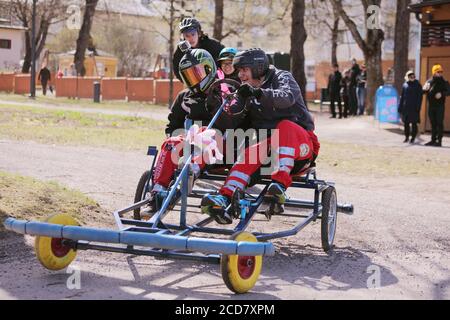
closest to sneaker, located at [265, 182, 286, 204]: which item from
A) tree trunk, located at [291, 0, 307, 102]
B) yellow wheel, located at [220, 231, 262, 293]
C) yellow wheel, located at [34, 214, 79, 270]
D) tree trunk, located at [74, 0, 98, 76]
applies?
yellow wheel, located at [220, 231, 262, 293]

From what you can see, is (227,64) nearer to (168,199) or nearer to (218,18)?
(168,199)

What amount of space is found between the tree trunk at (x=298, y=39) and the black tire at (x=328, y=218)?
18.6 meters

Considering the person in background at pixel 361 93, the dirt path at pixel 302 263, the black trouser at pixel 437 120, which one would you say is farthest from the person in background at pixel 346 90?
the dirt path at pixel 302 263

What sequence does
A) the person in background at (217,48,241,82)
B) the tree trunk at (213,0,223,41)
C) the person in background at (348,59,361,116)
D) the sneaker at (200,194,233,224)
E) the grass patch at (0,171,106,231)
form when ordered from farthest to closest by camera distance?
the tree trunk at (213,0,223,41)
the person in background at (348,59,361,116)
the person in background at (217,48,241,82)
the grass patch at (0,171,106,231)
the sneaker at (200,194,233,224)

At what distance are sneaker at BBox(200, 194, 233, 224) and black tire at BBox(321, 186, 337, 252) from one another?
1133 millimetres

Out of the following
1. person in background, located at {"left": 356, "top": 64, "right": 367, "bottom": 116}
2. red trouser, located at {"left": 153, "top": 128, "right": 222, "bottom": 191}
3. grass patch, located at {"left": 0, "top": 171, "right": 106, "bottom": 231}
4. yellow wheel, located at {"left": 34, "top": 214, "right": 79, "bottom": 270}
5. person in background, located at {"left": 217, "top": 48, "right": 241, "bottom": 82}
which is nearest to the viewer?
yellow wheel, located at {"left": 34, "top": 214, "right": 79, "bottom": 270}

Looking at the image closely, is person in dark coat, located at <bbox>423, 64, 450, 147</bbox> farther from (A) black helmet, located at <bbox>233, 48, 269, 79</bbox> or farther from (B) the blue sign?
(A) black helmet, located at <bbox>233, 48, 269, 79</bbox>

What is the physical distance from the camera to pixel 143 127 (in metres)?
20.5

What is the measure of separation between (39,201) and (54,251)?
82.8 inches

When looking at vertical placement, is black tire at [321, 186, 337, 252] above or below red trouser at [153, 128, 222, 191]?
below

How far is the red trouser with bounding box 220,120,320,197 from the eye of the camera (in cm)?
641

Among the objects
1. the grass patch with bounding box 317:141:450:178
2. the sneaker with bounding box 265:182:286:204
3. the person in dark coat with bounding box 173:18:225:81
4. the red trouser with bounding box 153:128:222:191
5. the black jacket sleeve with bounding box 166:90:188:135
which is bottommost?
Answer: the grass patch with bounding box 317:141:450:178

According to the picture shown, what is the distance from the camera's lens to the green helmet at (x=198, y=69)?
714 cm

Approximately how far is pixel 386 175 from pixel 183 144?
7.01 metres
